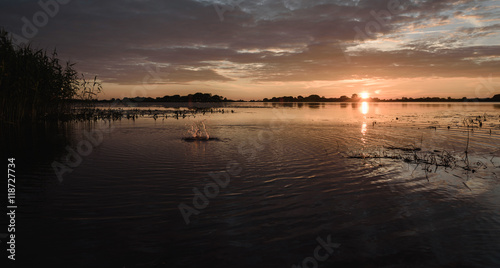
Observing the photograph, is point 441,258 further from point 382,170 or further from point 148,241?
point 382,170

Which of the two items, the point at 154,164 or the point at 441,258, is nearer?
the point at 441,258

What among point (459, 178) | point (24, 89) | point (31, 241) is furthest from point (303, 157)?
point (24, 89)

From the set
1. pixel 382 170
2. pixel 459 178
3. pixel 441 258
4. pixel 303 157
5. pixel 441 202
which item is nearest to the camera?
pixel 441 258

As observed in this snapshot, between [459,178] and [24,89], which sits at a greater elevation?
[24,89]

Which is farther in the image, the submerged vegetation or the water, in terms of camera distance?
the submerged vegetation

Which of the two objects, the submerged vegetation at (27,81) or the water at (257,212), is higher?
the submerged vegetation at (27,81)

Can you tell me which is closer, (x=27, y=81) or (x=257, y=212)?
(x=257, y=212)

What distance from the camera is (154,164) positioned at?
14.1m

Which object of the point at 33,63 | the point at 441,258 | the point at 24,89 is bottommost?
the point at 441,258

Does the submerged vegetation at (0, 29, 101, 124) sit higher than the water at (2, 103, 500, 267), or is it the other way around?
the submerged vegetation at (0, 29, 101, 124)

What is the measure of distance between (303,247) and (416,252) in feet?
7.97

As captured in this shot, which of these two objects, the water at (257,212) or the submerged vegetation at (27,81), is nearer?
the water at (257,212)

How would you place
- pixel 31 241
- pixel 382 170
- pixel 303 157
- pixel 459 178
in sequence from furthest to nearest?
pixel 303 157 → pixel 382 170 → pixel 459 178 → pixel 31 241

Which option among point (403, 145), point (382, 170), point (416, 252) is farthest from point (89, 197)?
point (403, 145)
